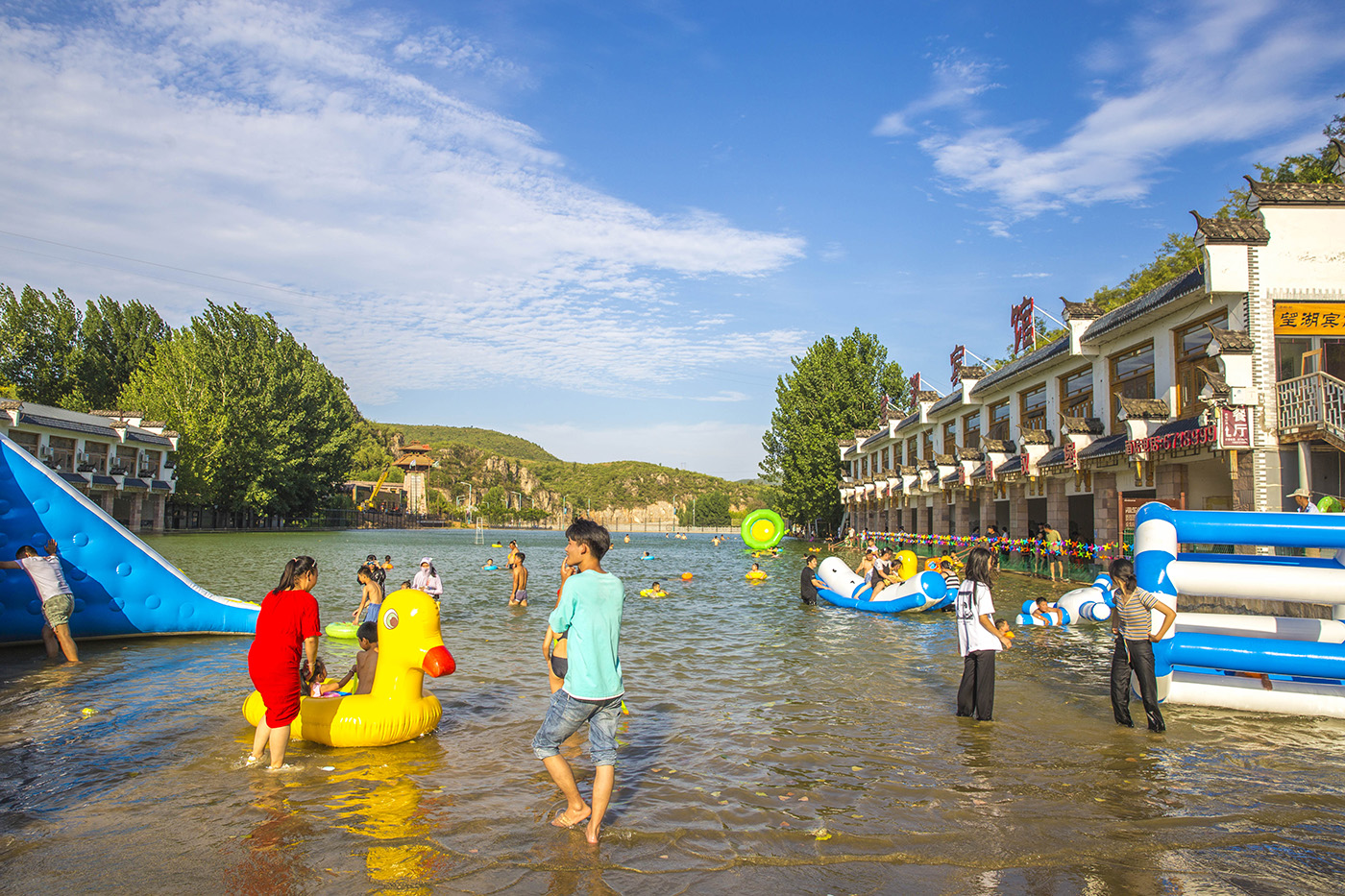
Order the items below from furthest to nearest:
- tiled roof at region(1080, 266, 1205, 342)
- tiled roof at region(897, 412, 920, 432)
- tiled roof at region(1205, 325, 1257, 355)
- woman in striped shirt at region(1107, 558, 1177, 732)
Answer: tiled roof at region(897, 412, 920, 432) < tiled roof at region(1080, 266, 1205, 342) < tiled roof at region(1205, 325, 1257, 355) < woman in striped shirt at region(1107, 558, 1177, 732)

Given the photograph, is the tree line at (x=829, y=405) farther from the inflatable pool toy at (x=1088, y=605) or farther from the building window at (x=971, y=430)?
the inflatable pool toy at (x=1088, y=605)

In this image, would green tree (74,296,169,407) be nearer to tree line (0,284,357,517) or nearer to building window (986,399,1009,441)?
tree line (0,284,357,517)

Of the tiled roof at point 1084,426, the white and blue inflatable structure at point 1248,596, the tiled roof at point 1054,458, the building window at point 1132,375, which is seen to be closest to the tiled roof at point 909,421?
the tiled roof at point 1054,458

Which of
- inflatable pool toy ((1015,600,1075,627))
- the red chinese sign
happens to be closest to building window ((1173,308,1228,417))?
the red chinese sign

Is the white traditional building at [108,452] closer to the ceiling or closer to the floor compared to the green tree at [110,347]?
closer to the floor

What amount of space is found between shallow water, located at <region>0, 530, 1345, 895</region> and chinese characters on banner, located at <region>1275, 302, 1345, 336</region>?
952cm

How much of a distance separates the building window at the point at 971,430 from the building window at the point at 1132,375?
33.1ft

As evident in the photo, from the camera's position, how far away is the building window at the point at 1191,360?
1641 centimetres

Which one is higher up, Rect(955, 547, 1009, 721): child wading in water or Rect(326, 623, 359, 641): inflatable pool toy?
Rect(955, 547, 1009, 721): child wading in water

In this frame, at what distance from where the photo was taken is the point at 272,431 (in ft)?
181

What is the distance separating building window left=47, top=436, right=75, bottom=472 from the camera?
131 ft

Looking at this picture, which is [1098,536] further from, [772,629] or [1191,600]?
[772,629]

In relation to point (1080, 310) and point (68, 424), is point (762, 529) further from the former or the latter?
point (68, 424)

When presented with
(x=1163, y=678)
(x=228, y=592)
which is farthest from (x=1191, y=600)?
(x=228, y=592)
